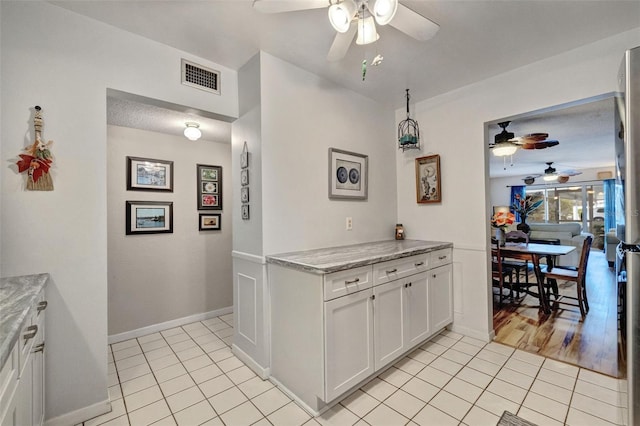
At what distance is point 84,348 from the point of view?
68.7 inches

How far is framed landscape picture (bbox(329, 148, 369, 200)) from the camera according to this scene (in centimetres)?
263

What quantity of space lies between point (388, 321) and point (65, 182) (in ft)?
7.84

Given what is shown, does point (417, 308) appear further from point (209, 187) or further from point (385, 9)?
point (209, 187)

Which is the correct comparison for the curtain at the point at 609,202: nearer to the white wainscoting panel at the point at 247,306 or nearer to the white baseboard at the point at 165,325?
the white wainscoting panel at the point at 247,306

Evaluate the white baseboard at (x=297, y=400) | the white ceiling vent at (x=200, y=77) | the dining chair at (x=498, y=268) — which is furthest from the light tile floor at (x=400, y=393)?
the white ceiling vent at (x=200, y=77)

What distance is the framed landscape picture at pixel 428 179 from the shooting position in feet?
9.91

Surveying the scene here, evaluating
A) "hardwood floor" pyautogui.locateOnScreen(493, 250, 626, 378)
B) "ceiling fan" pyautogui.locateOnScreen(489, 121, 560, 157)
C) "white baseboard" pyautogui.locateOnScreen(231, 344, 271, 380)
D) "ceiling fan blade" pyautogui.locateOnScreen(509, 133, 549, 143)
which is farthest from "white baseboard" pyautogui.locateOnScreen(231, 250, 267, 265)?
"ceiling fan blade" pyautogui.locateOnScreen(509, 133, 549, 143)

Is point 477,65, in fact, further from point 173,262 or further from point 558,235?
point 558,235

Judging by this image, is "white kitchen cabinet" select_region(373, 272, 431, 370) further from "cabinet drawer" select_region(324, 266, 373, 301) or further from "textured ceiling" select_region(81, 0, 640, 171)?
"textured ceiling" select_region(81, 0, 640, 171)

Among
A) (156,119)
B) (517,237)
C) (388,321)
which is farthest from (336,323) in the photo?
(517,237)

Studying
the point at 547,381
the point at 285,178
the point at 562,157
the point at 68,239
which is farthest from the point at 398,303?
the point at 562,157

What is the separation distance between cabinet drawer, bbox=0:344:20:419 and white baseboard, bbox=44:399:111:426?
40.3 inches

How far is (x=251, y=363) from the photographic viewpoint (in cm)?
229

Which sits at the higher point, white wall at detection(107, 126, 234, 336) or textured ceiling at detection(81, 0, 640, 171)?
textured ceiling at detection(81, 0, 640, 171)
